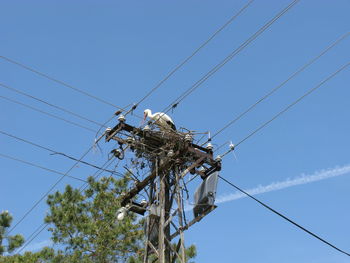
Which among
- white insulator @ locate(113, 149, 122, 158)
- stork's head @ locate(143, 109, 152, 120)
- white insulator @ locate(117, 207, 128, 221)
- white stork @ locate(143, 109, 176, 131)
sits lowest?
white insulator @ locate(117, 207, 128, 221)

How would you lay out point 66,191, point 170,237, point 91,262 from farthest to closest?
point 66,191
point 91,262
point 170,237

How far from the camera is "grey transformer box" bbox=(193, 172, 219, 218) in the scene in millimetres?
9562

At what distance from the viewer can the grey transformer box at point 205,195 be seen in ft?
31.4

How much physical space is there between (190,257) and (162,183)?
9.94m

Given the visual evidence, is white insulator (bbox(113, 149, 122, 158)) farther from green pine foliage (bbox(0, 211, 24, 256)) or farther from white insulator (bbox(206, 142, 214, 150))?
green pine foliage (bbox(0, 211, 24, 256))

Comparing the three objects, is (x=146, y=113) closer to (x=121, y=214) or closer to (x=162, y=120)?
(x=162, y=120)

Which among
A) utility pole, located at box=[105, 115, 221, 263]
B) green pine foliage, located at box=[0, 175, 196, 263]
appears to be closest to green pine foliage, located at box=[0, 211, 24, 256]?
green pine foliage, located at box=[0, 175, 196, 263]

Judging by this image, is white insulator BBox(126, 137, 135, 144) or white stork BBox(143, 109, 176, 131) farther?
white stork BBox(143, 109, 176, 131)

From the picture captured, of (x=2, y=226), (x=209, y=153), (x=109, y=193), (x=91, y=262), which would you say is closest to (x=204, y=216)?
(x=209, y=153)

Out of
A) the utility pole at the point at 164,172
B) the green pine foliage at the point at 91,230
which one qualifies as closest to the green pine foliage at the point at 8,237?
the green pine foliage at the point at 91,230

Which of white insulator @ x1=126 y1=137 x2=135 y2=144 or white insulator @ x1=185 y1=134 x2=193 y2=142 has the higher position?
white insulator @ x1=185 y1=134 x2=193 y2=142

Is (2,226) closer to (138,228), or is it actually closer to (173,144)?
(138,228)

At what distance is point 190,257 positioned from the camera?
18922 mm

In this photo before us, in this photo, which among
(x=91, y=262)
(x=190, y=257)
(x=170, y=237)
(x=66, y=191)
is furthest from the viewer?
(x=66, y=191)
